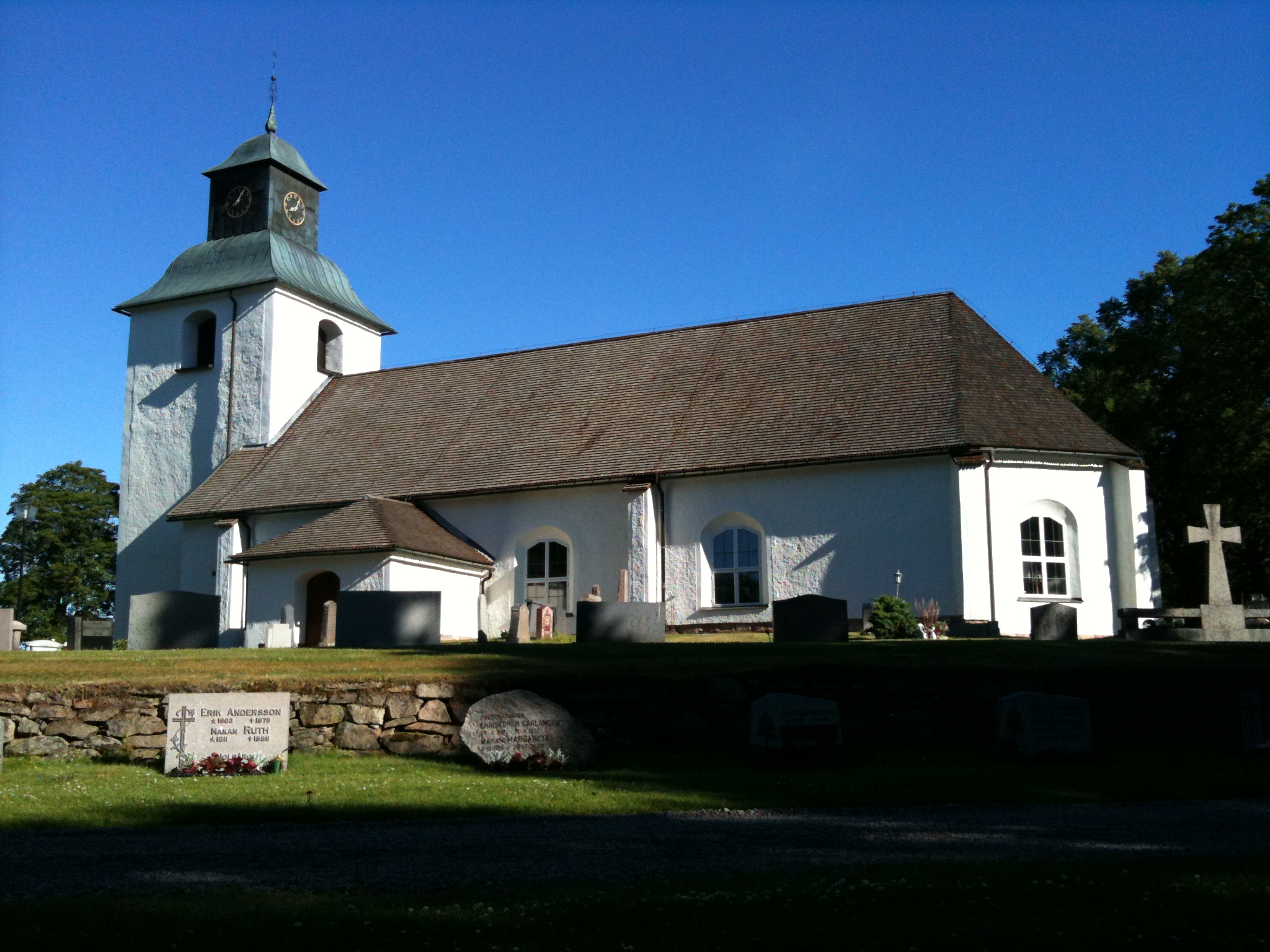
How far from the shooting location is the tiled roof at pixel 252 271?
34.4 m

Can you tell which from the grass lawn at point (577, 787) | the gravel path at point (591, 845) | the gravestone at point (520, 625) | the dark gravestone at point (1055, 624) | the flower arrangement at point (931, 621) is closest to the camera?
the gravel path at point (591, 845)

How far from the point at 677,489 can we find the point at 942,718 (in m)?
13.0

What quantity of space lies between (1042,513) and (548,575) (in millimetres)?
11096

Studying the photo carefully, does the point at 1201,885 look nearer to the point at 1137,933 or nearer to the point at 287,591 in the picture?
the point at 1137,933

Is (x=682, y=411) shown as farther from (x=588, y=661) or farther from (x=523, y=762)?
(x=523, y=762)

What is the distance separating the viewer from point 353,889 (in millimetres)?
6859

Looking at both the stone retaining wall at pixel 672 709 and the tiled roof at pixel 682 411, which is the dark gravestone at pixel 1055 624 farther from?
the stone retaining wall at pixel 672 709

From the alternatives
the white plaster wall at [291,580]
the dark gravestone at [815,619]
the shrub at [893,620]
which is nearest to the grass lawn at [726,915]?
the dark gravestone at [815,619]

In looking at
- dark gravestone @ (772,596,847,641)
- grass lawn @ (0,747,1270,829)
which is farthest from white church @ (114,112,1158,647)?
grass lawn @ (0,747,1270,829)

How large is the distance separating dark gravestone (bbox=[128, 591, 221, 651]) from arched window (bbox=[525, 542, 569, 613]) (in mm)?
9090

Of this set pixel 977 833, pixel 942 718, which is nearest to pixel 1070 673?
pixel 942 718

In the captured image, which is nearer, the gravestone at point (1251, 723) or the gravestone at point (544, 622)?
the gravestone at point (1251, 723)

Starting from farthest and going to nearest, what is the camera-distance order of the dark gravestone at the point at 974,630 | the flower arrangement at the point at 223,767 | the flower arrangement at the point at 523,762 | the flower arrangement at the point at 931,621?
the dark gravestone at the point at 974,630, the flower arrangement at the point at 931,621, the flower arrangement at the point at 523,762, the flower arrangement at the point at 223,767

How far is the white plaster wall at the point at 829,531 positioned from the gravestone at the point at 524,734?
12.8 m
